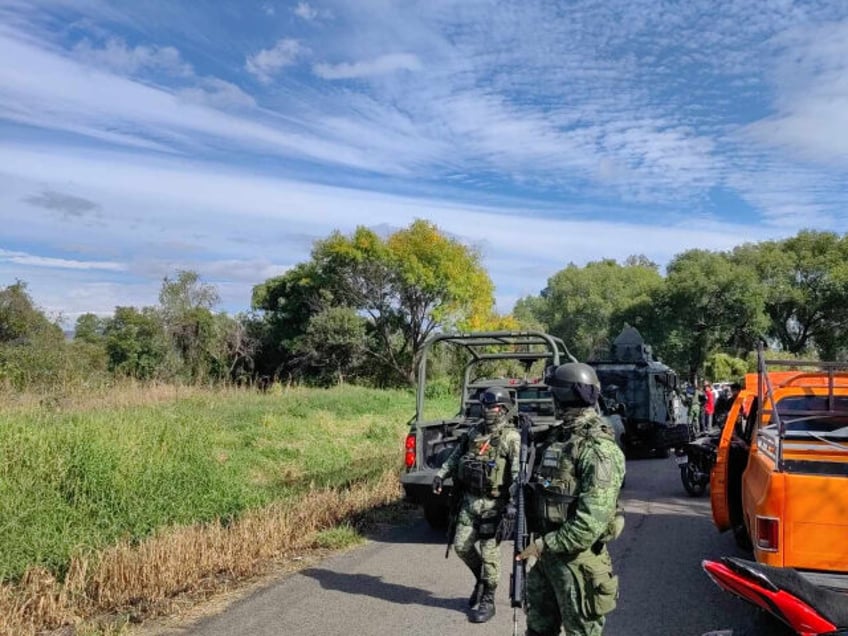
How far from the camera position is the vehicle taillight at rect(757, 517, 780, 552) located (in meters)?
4.18

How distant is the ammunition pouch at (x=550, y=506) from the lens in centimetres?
359

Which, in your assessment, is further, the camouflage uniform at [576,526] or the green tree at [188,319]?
the green tree at [188,319]

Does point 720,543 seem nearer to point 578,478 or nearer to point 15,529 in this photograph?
point 578,478

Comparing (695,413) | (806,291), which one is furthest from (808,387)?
(806,291)

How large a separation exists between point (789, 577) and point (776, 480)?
3.89ft

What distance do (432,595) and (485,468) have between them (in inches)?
47.2

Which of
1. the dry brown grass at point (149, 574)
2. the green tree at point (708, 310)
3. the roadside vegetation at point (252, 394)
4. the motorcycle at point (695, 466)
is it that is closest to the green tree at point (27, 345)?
the roadside vegetation at point (252, 394)

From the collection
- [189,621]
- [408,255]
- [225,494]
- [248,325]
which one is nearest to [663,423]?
[225,494]

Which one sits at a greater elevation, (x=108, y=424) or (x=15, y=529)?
(x=108, y=424)

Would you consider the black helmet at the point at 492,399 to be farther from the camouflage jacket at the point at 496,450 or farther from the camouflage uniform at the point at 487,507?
the camouflage uniform at the point at 487,507

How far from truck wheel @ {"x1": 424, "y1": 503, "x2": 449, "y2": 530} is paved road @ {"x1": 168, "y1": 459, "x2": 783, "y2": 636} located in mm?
113

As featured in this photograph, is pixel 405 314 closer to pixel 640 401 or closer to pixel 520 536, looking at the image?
pixel 640 401

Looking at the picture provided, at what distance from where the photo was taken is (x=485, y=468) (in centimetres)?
546

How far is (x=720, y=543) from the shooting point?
23.7 feet
